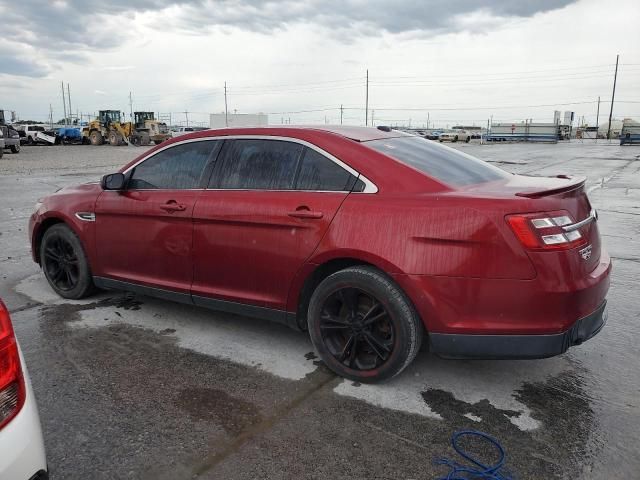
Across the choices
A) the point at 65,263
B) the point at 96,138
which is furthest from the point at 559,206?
the point at 96,138

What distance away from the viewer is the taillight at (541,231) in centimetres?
279

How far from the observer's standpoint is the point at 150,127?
4312 centimetres

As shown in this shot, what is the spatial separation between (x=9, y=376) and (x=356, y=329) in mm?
1972

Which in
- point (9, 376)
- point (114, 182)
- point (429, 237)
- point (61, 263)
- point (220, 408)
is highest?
point (114, 182)

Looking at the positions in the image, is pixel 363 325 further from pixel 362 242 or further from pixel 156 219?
pixel 156 219

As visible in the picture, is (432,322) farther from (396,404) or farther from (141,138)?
(141,138)

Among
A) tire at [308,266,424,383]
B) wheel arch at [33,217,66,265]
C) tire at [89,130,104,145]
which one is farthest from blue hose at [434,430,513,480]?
tire at [89,130,104,145]

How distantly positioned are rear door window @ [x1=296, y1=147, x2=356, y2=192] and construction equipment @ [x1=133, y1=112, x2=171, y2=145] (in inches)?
1619

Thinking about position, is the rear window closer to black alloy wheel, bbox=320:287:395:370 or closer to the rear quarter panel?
the rear quarter panel

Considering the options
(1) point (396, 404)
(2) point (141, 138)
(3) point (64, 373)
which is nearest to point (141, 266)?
(3) point (64, 373)

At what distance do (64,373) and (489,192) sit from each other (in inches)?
112

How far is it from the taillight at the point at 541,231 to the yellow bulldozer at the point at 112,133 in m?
42.1

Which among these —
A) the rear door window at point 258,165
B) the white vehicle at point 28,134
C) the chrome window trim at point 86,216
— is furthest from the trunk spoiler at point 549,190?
the white vehicle at point 28,134

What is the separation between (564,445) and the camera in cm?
268
